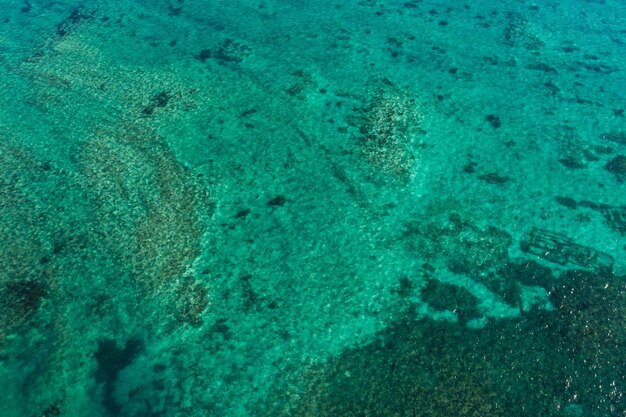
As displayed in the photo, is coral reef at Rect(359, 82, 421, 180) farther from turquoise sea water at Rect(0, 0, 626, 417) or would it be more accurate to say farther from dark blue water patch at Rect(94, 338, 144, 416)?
dark blue water patch at Rect(94, 338, 144, 416)

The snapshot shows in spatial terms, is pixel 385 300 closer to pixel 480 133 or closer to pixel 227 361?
pixel 227 361

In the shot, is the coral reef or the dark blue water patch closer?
the dark blue water patch

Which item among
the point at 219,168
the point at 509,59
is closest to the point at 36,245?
the point at 219,168

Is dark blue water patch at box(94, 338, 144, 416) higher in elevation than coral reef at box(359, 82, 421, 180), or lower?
lower

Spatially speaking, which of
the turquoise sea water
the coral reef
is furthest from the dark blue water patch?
the coral reef

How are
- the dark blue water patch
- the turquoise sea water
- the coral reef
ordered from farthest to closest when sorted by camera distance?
the coral reef < the turquoise sea water < the dark blue water patch

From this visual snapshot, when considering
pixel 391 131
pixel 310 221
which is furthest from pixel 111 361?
pixel 391 131

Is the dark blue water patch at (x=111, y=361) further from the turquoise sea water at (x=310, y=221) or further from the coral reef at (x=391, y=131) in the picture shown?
the coral reef at (x=391, y=131)

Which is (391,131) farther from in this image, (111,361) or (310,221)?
(111,361)
